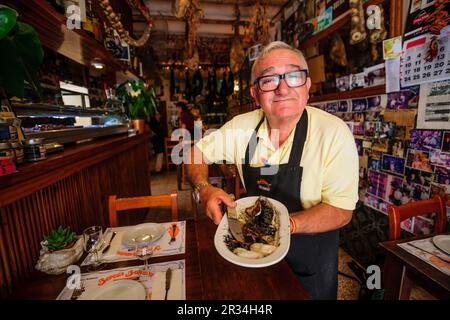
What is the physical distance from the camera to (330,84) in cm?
268

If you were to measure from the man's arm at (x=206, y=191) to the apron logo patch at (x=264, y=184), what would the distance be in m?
0.32

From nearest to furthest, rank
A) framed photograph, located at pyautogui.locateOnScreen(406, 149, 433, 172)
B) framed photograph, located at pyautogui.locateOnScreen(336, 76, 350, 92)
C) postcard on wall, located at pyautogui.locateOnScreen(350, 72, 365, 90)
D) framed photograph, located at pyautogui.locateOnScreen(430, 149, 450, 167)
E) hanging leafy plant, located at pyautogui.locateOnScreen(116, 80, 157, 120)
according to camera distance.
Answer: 1. framed photograph, located at pyautogui.locateOnScreen(430, 149, 450, 167)
2. framed photograph, located at pyautogui.locateOnScreen(406, 149, 433, 172)
3. postcard on wall, located at pyautogui.locateOnScreen(350, 72, 365, 90)
4. framed photograph, located at pyautogui.locateOnScreen(336, 76, 350, 92)
5. hanging leafy plant, located at pyautogui.locateOnScreen(116, 80, 157, 120)

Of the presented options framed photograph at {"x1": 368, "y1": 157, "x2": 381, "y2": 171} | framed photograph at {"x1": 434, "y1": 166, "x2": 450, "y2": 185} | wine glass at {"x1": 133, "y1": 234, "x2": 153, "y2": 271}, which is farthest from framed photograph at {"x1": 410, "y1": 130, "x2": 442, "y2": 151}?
wine glass at {"x1": 133, "y1": 234, "x2": 153, "y2": 271}

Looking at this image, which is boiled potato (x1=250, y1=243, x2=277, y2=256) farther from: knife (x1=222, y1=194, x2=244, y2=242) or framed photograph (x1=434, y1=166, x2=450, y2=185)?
framed photograph (x1=434, y1=166, x2=450, y2=185)

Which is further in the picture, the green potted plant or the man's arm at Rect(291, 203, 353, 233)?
the green potted plant

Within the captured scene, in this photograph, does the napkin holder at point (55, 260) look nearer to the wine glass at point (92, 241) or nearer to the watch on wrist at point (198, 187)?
the wine glass at point (92, 241)

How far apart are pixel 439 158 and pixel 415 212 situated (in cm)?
51

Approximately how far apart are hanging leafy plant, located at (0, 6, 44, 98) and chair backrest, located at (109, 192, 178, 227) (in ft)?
2.84

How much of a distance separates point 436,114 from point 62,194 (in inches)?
105

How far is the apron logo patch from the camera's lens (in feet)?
4.58

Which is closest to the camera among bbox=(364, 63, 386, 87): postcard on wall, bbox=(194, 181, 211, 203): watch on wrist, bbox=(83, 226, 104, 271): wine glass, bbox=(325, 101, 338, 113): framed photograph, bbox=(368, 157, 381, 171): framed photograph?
bbox=(83, 226, 104, 271): wine glass

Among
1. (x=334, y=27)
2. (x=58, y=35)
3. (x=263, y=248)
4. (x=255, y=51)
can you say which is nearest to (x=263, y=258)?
(x=263, y=248)

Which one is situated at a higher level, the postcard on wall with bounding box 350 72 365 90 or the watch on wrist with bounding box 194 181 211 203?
the postcard on wall with bounding box 350 72 365 90
